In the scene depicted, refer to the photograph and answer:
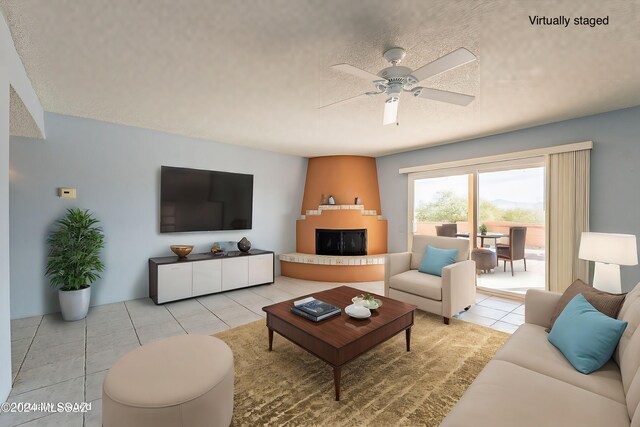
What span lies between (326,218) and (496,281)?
302cm

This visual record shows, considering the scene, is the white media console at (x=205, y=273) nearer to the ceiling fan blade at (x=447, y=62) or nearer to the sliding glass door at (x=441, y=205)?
the sliding glass door at (x=441, y=205)

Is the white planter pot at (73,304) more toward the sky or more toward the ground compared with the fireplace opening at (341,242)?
more toward the ground

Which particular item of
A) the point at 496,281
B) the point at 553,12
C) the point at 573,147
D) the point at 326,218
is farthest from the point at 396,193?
the point at 553,12

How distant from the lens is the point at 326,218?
211 inches

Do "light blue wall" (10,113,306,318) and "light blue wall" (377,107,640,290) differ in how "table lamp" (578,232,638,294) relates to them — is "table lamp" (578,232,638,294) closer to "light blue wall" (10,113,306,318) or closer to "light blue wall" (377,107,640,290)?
"light blue wall" (377,107,640,290)

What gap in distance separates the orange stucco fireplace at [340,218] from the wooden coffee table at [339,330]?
237 cm

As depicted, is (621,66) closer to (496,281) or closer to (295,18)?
(295,18)

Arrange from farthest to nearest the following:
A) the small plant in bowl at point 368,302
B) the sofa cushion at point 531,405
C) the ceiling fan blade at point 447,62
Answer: the small plant in bowl at point 368,302 < the ceiling fan blade at point 447,62 < the sofa cushion at point 531,405

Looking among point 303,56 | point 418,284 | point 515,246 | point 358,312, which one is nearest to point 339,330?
point 358,312

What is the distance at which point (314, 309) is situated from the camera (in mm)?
2309

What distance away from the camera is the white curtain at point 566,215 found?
337cm

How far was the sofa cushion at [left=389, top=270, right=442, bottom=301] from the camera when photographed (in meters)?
3.14

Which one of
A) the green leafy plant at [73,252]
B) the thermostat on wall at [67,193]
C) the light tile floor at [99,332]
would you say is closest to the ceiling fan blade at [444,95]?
the light tile floor at [99,332]

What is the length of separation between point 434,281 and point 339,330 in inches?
69.0
